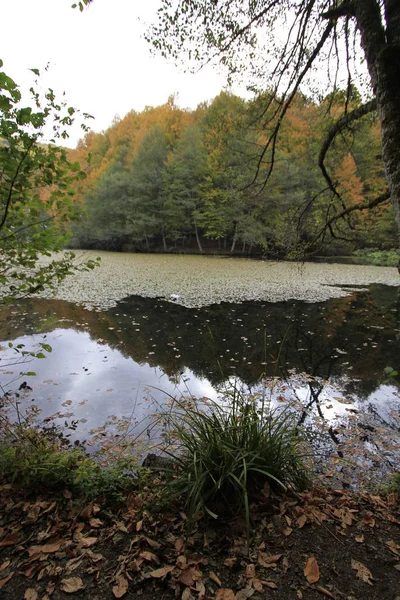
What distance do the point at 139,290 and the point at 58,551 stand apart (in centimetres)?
1000

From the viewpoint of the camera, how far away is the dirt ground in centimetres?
132

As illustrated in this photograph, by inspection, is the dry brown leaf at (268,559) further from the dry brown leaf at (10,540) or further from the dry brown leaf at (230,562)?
the dry brown leaf at (10,540)

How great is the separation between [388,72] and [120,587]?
9.96 ft

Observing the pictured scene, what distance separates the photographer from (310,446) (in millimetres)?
3031

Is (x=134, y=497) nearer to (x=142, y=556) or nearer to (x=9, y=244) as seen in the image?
(x=142, y=556)

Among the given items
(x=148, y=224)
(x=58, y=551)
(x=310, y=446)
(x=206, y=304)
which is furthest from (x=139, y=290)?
(x=148, y=224)

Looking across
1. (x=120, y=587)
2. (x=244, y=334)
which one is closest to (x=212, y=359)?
(x=244, y=334)

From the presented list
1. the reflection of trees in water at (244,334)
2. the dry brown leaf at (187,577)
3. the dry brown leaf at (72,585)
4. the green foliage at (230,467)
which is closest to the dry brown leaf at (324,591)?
the green foliage at (230,467)

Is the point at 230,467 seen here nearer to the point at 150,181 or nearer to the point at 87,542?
the point at 87,542

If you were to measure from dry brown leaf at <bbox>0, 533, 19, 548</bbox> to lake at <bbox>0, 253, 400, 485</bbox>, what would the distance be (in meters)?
1.40

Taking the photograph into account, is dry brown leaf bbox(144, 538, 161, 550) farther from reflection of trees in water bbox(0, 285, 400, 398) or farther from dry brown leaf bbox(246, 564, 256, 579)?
reflection of trees in water bbox(0, 285, 400, 398)

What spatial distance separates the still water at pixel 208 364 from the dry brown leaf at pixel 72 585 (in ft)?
3.58

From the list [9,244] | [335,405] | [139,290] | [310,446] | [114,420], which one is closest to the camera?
[9,244]

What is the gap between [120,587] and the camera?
4.38ft
